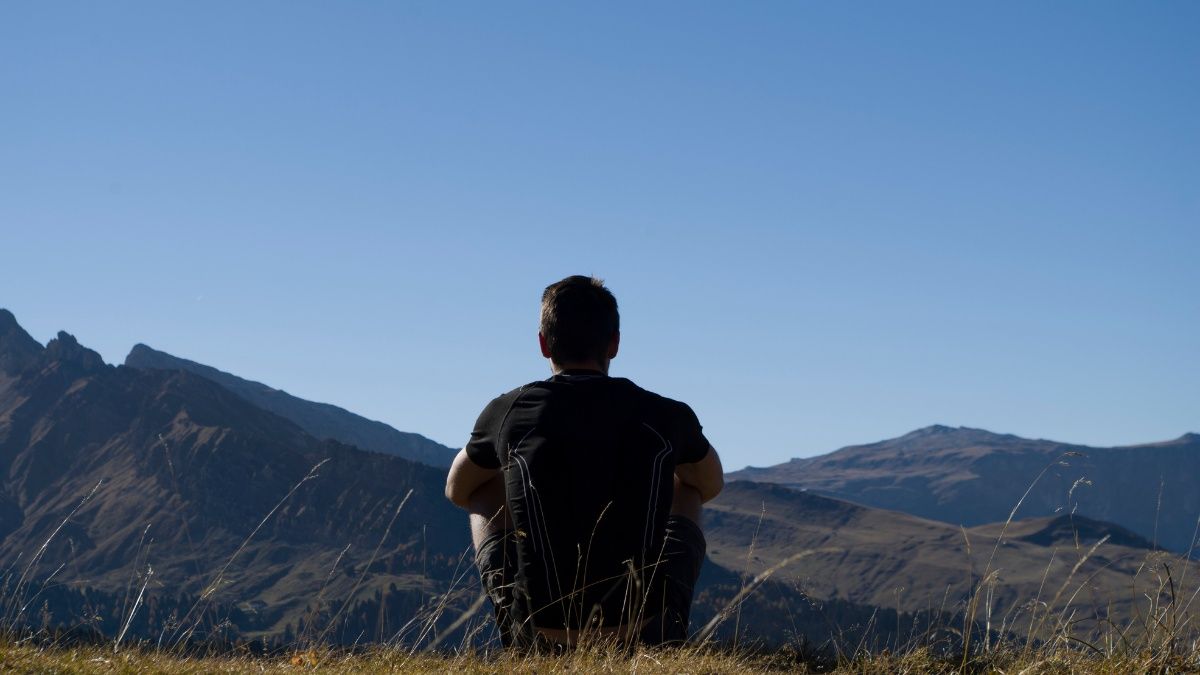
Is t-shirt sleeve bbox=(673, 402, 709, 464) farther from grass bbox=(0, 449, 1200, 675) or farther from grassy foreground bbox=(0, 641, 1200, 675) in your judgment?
grassy foreground bbox=(0, 641, 1200, 675)

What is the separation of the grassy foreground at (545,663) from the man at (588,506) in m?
0.25

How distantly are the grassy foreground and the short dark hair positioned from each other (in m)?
1.55

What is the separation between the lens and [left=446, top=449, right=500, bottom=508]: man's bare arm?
20.4 feet

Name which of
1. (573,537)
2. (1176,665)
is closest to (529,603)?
(573,537)

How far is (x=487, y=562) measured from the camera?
6.21 m

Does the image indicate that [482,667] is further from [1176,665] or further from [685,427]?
[1176,665]

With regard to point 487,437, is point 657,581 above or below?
below

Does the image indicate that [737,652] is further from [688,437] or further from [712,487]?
[688,437]

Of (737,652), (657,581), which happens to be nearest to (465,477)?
(657,581)

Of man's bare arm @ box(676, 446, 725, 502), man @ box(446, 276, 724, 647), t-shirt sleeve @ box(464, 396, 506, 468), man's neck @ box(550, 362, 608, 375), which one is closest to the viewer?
man @ box(446, 276, 724, 647)

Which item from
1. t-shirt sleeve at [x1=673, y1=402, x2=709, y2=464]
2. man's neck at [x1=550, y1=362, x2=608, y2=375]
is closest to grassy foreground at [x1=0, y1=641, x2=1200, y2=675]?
t-shirt sleeve at [x1=673, y1=402, x2=709, y2=464]

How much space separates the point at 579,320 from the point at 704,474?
1.07 meters

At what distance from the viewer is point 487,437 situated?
605 cm

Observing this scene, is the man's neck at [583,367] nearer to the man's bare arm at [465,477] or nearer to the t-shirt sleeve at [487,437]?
the t-shirt sleeve at [487,437]
